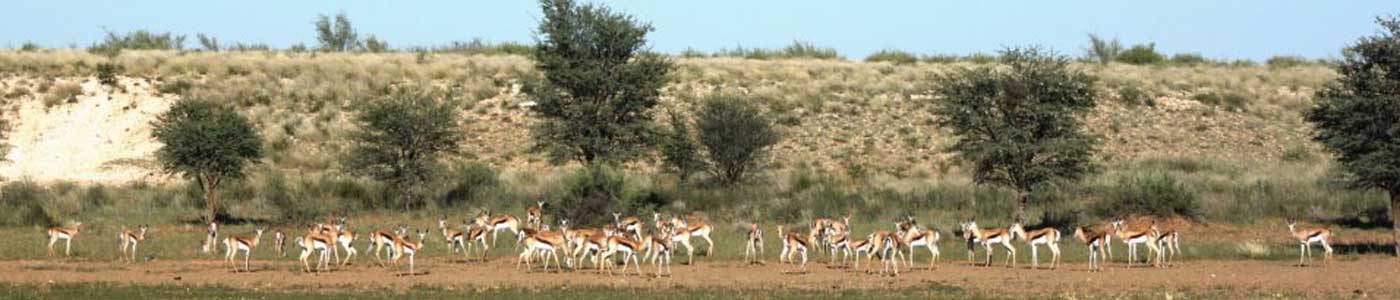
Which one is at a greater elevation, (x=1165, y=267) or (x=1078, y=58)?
(x=1078, y=58)

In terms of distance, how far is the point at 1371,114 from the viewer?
1283 inches

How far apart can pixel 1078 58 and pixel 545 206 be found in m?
56.0

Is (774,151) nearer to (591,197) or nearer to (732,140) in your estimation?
(732,140)

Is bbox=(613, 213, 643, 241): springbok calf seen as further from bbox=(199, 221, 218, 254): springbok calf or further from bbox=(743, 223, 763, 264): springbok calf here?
bbox=(199, 221, 218, 254): springbok calf

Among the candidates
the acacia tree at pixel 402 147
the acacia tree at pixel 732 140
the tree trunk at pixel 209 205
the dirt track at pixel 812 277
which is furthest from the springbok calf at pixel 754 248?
the acacia tree at pixel 732 140

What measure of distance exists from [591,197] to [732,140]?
350 inches

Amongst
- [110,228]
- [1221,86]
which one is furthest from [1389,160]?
[1221,86]

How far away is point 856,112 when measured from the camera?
70188mm

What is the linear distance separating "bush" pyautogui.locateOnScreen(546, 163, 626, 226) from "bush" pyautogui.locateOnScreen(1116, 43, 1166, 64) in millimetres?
57765

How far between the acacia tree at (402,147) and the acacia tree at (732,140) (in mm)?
8265

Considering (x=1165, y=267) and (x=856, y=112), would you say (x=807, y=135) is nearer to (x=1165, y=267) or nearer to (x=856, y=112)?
(x=856, y=112)

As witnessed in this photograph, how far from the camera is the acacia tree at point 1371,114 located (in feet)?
106

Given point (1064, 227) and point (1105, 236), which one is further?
point (1064, 227)

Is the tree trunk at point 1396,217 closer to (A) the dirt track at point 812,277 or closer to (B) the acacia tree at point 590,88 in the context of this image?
(A) the dirt track at point 812,277
